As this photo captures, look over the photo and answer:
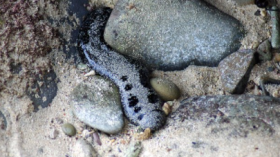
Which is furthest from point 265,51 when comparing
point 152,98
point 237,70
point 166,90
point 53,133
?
point 53,133

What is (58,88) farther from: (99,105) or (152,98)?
(152,98)

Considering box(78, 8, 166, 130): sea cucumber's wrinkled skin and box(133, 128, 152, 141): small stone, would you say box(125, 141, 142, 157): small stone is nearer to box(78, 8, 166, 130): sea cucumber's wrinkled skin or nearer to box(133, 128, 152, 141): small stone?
box(133, 128, 152, 141): small stone

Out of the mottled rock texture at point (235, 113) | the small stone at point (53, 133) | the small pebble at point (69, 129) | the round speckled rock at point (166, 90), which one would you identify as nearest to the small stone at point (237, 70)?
the mottled rock texture at point (235, 113)

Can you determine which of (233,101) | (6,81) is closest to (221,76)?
(233,101)

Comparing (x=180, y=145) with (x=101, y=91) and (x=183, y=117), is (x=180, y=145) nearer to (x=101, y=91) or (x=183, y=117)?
(x=183, y=117)

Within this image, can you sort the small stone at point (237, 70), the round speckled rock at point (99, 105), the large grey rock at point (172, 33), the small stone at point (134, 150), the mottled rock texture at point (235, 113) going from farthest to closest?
the large grey rock at point (172, 33) → the small stone at point (237, 70) → the round speckled rock at point (99, 105) → the small stone at point (134, 150) → the mottled rock texture at point (235, 113)

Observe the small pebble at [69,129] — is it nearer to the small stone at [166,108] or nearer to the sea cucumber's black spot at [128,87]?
the sea cucumber's black spot at [128,87]
